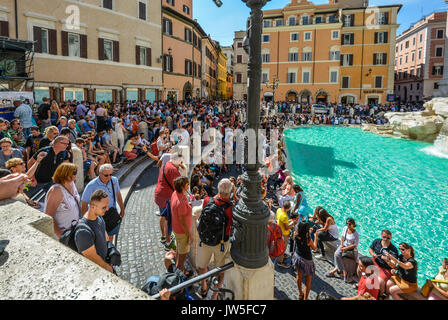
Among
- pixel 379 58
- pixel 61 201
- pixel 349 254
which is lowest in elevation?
pixel 349 254

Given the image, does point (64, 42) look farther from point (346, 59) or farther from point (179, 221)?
point (346, 59)

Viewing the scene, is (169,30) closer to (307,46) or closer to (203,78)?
(203,78)

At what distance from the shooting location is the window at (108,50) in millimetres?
20500

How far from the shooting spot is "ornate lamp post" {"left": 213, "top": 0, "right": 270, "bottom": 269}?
306 cm

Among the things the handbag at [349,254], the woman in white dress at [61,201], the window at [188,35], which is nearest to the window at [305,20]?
the window at [188,35]

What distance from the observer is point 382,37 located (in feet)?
137

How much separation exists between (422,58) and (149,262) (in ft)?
191

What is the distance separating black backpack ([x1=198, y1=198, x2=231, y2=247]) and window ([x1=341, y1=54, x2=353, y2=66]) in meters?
46.7

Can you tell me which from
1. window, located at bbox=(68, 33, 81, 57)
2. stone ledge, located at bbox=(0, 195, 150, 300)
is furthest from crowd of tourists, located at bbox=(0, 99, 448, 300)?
window, located at bbox=(68, 33, 81, 57)

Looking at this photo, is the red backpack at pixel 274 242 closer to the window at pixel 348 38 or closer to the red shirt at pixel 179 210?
the red shirt at pixel 179 210

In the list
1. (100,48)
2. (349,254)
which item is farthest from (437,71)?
(349,254)

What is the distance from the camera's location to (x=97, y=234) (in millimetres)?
3100

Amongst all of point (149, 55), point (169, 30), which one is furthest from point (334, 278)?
point (169, 30)

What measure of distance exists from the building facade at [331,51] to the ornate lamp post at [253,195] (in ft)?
137
